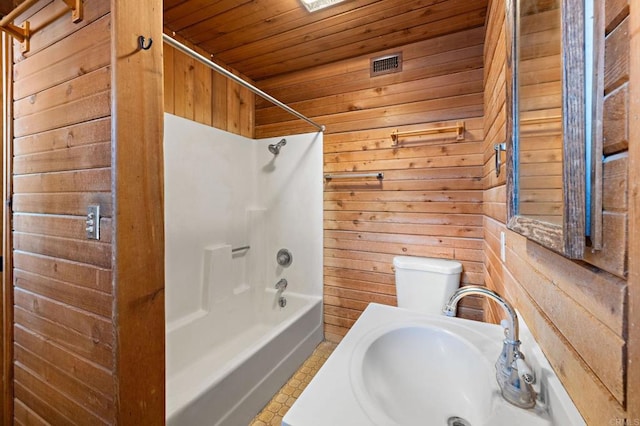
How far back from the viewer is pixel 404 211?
213cm

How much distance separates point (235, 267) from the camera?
8.02 feet

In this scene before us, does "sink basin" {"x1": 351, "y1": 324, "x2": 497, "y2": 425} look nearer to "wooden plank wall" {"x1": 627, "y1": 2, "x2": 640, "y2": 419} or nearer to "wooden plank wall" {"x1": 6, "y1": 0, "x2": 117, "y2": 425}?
"wooden plank wall" {"x1": 627, "y1": 2, "x2": 640, "y2": 419}

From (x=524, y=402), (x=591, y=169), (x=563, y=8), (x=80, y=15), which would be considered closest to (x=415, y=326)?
(x=524, y=402)

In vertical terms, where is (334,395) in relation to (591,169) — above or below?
below

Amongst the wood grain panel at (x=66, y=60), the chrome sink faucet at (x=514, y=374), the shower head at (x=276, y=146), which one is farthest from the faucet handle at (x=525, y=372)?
the shower head at (x=276, y=146)

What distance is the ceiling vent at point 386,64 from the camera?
2146 mm

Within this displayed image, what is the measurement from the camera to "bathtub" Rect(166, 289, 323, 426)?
1348mm

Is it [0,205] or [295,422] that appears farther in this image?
[0,205]

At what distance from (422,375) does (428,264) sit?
993mm

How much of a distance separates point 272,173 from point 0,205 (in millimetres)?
1767

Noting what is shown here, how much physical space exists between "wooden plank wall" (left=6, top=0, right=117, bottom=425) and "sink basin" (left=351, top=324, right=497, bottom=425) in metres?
0.89

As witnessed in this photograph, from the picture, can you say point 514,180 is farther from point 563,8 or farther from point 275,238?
point 275,238

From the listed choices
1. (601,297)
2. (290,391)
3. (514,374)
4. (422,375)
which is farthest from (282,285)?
(601,297)

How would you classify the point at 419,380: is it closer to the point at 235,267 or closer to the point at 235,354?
the point at 235,354
